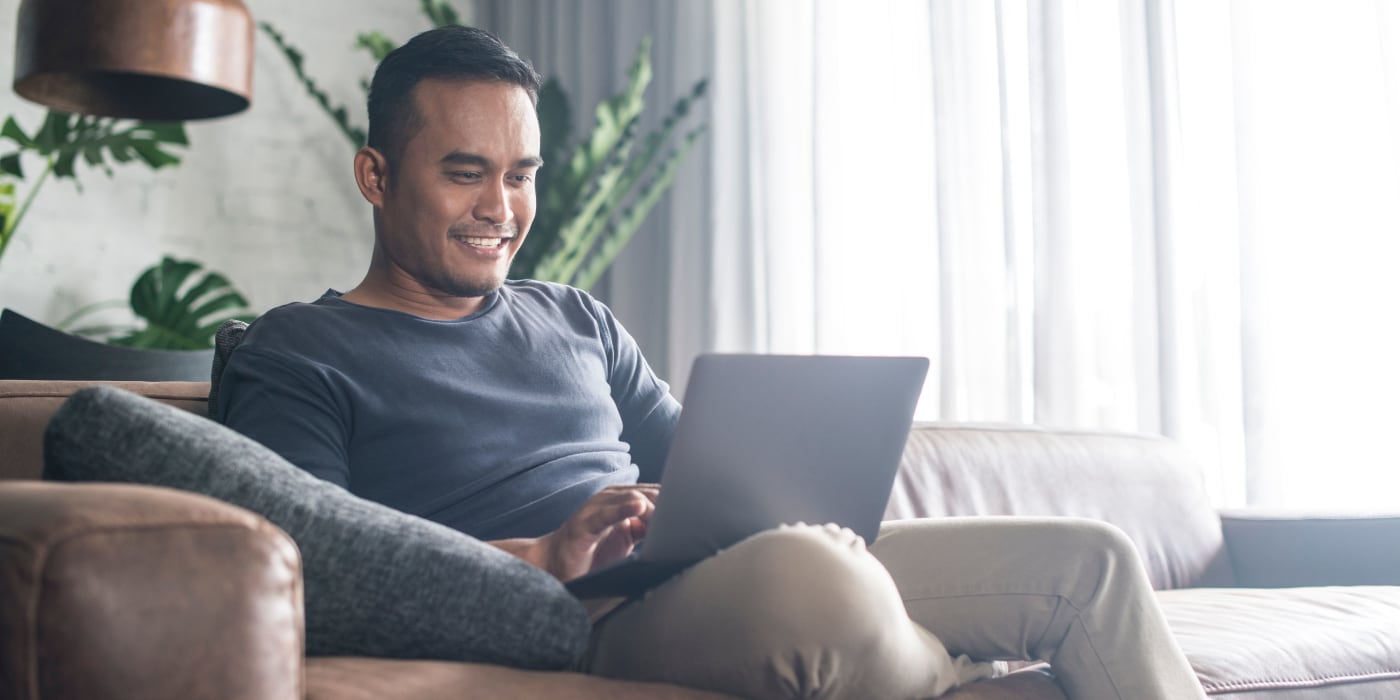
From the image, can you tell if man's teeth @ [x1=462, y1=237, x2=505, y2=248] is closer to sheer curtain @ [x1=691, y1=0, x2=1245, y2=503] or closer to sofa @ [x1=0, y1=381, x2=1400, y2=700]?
sofa @ [x1=0, y1=381, x2=1400, y2=700]

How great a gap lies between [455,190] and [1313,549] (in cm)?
139

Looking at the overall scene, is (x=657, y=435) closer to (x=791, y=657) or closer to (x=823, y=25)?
(x=791, y=657)

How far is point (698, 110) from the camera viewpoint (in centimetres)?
351

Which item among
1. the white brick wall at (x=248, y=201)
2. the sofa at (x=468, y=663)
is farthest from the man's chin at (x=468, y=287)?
the white brick wall at (x=248, y=201)

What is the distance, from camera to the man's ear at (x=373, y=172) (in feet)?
5.03

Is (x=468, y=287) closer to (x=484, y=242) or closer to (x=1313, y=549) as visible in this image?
(x=484, y=242)

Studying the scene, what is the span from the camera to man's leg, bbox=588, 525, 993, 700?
949 millimetres

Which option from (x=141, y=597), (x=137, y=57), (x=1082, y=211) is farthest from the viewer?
(x=1082, y=211)

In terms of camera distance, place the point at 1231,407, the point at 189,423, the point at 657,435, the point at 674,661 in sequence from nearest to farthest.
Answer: the point at 189,423 < the point at 674,661 < the point at 657,435 < the point at 1231,407

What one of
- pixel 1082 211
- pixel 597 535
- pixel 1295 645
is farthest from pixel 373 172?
pixel 1082 211

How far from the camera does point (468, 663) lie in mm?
919

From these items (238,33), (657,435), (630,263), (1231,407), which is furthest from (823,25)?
(657,435)

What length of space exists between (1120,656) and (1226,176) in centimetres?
158

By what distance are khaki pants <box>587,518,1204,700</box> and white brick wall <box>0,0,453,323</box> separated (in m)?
2.84
